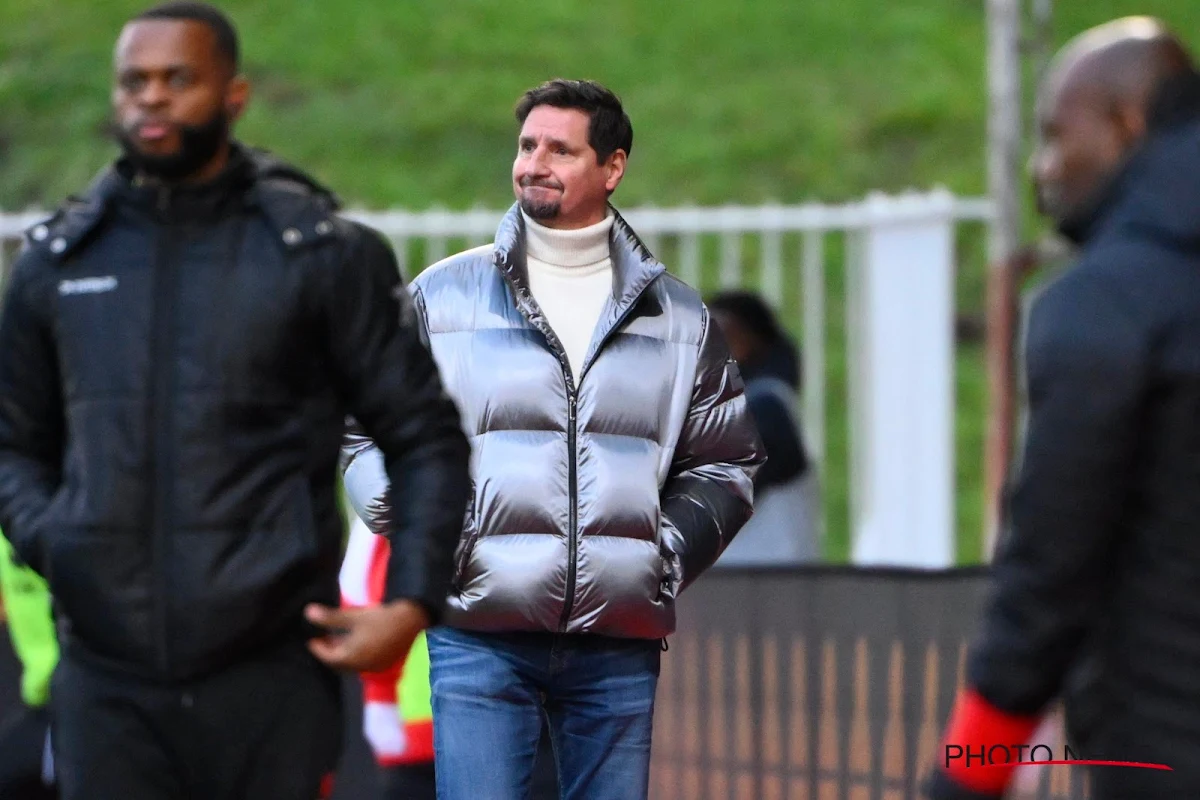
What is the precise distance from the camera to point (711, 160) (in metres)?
15.5

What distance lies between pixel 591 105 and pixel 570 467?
2.68ft

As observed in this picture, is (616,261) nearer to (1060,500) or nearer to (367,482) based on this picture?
(367,482)

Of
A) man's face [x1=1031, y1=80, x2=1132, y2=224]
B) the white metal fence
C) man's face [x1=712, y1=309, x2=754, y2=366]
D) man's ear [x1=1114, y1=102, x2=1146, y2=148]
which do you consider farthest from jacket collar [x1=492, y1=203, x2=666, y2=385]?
the white metal fence

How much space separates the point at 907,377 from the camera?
8625 mm

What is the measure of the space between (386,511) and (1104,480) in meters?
1.94

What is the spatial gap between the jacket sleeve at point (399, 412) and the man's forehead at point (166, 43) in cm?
38

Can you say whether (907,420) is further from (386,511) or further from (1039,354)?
(1039,354)

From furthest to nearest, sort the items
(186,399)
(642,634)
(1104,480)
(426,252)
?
(426,252) → (642,634) → (186,399) → (1104,480)

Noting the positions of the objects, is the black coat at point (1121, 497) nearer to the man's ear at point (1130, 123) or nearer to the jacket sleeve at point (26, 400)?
the man's ear at point (1130, 123)

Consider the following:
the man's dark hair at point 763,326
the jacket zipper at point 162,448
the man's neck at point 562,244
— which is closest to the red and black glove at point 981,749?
the jacket zipper at point 162,448

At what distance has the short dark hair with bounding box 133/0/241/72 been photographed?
3.55m

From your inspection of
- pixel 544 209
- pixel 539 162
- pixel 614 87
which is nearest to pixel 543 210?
pixel 544 209

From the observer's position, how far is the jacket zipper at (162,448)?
3.42 meters

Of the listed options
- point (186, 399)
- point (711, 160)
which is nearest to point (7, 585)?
point (186, 399)
